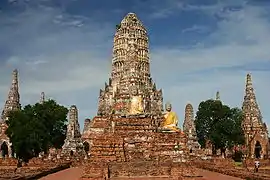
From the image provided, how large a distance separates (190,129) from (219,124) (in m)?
7.03

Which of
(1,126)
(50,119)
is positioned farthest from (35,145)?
(1,126)

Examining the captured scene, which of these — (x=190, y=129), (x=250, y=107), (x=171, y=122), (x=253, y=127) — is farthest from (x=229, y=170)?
(x=250, y=107)

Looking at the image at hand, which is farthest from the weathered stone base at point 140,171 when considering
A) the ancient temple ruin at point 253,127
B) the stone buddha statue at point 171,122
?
the ancient temple ruin at point 253,127

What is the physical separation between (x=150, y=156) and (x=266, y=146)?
29322 millimetres

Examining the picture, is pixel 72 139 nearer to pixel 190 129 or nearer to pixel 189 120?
pixel 190 129

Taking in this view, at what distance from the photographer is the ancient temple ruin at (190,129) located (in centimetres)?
4102

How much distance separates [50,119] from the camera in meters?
46.2

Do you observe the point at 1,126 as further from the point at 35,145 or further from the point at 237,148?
the point at 237,148

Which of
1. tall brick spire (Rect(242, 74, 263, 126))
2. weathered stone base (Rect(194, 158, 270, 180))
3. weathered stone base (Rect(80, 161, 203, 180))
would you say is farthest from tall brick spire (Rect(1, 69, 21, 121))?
weathered stone base (Rect(80, 161, 203, 180))

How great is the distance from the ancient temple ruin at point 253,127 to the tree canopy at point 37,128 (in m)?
19.7

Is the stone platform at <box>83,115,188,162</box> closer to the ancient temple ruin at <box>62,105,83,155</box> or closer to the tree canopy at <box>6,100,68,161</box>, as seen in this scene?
the ancient temple ruin at <box>62,105,83,155</box>

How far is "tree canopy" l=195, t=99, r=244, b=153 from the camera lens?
161ft

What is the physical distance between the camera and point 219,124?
5006cm

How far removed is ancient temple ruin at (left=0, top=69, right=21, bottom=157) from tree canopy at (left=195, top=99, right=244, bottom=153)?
2371 centimetres
